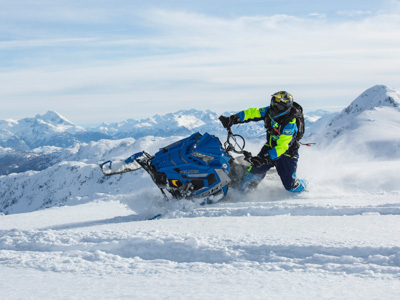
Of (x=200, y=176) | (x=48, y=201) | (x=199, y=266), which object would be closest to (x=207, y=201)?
(x=200, y=176)

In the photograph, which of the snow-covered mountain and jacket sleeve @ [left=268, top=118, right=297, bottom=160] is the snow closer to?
jacket sleeve @ [left=268, top=118, right=297, bottom=160]

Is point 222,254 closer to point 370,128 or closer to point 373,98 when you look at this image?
point 370,128

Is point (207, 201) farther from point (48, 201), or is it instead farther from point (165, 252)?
point (48, 201)

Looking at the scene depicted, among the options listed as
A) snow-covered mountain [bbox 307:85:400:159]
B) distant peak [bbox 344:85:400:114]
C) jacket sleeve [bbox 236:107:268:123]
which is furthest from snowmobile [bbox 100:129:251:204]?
distant peak [bbox 344:85:400:114]

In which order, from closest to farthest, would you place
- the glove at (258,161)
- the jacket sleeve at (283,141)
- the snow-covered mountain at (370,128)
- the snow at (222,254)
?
the snow at (222,254) → the glove at (258,161) → the jacket sleeve at (283,141) → the snow-covered mountain at (370,128)

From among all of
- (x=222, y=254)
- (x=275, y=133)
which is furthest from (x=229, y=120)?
(x=222, y=254)

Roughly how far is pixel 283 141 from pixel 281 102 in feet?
2.40

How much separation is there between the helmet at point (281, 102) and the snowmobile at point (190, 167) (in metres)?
1.01

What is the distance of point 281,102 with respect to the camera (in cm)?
719

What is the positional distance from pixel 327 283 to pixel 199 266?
128 cm

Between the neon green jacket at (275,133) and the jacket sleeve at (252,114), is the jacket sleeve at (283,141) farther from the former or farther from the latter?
the jacket sleeve at (252,114)

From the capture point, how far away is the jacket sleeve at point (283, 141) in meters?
7.14

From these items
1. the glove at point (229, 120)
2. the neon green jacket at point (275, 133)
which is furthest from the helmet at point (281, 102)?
the glove at point (229, 120)

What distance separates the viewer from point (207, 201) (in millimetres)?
7367
